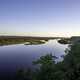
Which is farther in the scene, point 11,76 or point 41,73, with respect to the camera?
point 11,76

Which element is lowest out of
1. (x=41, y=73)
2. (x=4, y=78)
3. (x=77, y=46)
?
(x=4, y=78)

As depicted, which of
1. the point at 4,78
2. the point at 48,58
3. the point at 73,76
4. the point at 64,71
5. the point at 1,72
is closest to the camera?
the point at 73,76

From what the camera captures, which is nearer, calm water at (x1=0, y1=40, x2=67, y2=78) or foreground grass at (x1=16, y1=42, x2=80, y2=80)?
foreground grass at (x1=16, y1=42, x2=80, y2=80)

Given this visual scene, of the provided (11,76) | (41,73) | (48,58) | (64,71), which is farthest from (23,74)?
(64,71)

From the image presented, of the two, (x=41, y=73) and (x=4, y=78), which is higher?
(x=41, y=73)

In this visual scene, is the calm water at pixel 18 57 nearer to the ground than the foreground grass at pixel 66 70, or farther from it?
nearer to the ground

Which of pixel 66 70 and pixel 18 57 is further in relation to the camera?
pixel 18 57

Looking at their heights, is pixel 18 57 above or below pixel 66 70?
below

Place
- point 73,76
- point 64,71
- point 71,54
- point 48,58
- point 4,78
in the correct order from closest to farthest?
point 73,76, point 64,71, point 71,54, point 48,58, point 4,78

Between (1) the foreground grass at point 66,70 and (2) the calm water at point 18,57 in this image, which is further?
(2) the calm water at point 18,57

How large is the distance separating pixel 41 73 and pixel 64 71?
7.18ft

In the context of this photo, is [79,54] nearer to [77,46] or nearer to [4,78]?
[77,46]

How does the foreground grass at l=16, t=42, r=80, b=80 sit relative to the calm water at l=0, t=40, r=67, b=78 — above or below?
above

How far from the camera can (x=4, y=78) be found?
29812mm
